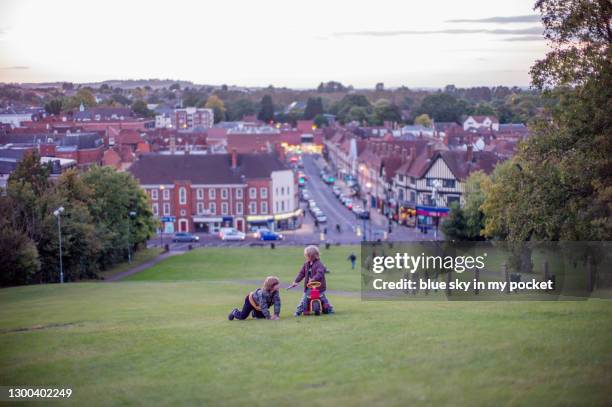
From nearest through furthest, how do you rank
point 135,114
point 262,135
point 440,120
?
point 262,135
point 135,114
point 440,120

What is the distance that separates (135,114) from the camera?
517 feet

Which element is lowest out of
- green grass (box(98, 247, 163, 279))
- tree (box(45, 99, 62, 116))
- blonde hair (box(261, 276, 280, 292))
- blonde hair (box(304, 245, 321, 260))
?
green grass (box(98, 247, 163, 279))

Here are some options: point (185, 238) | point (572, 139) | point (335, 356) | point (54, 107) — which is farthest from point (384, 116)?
point (335, 356)

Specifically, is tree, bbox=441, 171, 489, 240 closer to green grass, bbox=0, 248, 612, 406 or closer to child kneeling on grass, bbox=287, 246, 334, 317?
green grass, bbox=0, 248, 612, 406

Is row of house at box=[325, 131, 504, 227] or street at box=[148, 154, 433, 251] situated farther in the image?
row of house at box=[325, 131, 504, 227]

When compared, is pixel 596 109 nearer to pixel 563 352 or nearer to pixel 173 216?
pixel 563 352

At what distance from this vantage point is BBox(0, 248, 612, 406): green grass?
1084 centimetres

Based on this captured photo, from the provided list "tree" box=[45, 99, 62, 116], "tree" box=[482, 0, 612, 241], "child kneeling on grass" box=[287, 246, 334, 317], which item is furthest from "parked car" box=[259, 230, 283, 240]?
"child kneeling on grass" box=[287, 246, 334, 317]

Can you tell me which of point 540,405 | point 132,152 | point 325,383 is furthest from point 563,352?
point 132,152

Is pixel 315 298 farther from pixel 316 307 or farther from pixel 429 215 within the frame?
pixel 429 215

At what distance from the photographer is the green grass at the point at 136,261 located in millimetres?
49844

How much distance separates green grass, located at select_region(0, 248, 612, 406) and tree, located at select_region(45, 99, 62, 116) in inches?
3405

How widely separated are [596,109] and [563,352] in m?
12.8

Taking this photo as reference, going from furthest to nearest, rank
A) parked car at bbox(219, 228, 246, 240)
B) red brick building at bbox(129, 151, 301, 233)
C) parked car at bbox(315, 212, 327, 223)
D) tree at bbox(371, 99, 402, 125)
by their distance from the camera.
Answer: tree at bbox(371, 99, 402, 125) → parked car at bbox(315, 212, 327, 223) → red brick building at bbox(129, 151, 301, 233) → parked car at bbox(219, 228, 246, 240)
